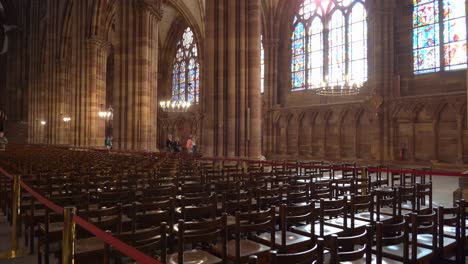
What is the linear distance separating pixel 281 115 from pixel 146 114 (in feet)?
37.8

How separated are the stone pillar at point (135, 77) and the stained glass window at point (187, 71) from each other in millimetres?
15595

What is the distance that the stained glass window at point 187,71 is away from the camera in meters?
42.4

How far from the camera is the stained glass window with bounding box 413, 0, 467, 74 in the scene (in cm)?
2180

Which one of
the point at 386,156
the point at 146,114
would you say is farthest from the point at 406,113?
the point at 146,114

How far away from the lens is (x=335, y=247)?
10.3ft

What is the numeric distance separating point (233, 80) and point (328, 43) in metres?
14.3

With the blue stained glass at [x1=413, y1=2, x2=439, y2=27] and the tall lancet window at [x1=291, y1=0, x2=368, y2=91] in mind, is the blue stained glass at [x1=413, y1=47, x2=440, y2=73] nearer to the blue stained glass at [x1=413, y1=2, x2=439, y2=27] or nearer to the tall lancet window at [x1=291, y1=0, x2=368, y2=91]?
the blue stained glass at [x1=413, y1=2, x2=439, y2=27]

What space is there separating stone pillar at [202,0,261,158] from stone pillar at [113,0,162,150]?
30.0ft

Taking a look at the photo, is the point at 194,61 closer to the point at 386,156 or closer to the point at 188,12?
the point at 188,12

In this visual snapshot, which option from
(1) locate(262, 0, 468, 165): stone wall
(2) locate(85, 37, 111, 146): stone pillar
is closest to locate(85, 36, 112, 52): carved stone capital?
(2) locate(85, 37, 111, 146): stone pillar

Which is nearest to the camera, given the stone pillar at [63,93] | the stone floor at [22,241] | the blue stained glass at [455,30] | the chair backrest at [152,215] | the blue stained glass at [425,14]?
the chair backrest at [152,215]

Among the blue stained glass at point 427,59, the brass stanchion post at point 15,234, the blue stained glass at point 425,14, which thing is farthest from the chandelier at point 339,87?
the brass stanchion post at point 15,234

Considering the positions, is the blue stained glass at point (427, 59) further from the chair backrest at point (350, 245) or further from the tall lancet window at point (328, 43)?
the chair backrest at point (350, 245)

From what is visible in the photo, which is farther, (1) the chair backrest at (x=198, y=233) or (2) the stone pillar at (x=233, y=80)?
(2) the stone pillar at (x=233, y=80)
